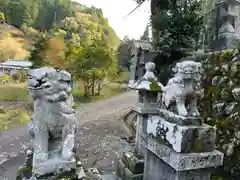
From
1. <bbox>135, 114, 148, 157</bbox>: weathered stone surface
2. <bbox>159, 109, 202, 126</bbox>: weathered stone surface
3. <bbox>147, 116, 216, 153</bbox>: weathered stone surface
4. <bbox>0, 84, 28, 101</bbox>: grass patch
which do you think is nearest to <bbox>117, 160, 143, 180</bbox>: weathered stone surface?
<bbox>135, 114, 148, 157</bbox>: weathered stone surface

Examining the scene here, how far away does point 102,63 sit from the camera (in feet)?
37.0

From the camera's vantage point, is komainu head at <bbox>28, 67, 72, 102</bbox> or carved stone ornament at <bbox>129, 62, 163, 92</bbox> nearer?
komainu head at <bbox>28, 67, 72, 102</bbox>

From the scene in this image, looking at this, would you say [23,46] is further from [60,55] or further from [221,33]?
[221,33]

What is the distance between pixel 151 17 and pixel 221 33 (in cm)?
222

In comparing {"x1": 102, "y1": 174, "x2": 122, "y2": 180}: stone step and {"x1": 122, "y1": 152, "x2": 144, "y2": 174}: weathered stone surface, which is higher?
{"x1": 122, "y1": 152, "x2": 144, "y2": 174}: weathered stone surface

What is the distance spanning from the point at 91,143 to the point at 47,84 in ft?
12.8

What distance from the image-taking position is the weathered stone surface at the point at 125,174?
2695 mm

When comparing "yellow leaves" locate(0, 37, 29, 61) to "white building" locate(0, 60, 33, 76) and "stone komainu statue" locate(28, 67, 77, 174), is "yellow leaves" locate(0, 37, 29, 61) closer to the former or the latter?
"white building" locate(0, 60, 33, 76)

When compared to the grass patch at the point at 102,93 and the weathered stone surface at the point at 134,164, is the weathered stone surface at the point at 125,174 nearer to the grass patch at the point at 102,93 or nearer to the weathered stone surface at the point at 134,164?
the weathered stone surface at the point at 134,164

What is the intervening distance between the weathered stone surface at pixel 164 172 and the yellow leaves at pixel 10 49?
16.1m

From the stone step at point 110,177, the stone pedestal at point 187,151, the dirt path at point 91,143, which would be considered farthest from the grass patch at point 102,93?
the stone pedestal at point 187,151

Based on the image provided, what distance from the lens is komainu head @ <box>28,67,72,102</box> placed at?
4.90 feet

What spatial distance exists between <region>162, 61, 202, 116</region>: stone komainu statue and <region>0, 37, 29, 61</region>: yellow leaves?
1635cm

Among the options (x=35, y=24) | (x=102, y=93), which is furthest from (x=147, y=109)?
(x=35, y=24)
